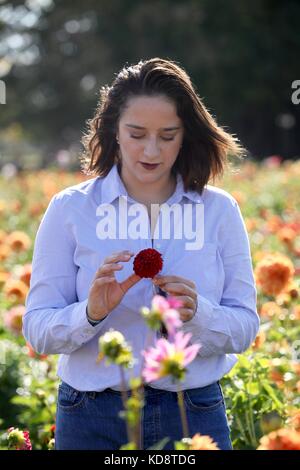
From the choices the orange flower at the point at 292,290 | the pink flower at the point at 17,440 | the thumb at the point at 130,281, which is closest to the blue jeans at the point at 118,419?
the pink flower at the point at 17,440

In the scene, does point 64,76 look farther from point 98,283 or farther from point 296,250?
point 98,283

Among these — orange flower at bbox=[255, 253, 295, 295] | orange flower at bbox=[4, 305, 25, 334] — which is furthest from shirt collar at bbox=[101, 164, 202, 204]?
orange flower at bbox=[4, 305, 25, 334]

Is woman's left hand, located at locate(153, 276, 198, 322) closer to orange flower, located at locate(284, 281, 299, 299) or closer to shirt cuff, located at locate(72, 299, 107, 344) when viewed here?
shirt cuff, located at locate(72, 299, 107, 344)

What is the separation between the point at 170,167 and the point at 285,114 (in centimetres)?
2751

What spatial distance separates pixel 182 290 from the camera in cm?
199

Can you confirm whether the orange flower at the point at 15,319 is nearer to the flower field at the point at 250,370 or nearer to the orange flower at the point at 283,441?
the flower field at the point at 250,370

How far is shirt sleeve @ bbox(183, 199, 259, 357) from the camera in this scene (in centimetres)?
224

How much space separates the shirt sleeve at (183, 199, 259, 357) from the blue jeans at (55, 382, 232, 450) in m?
0.15

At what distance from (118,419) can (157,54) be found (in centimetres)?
2702

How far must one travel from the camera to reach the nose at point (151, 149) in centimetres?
234

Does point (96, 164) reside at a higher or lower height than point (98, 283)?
higher

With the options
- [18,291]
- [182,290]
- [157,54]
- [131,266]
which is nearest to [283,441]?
[182,290]

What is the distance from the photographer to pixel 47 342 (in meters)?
2.29

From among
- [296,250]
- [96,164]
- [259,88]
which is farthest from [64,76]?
[96,164]
